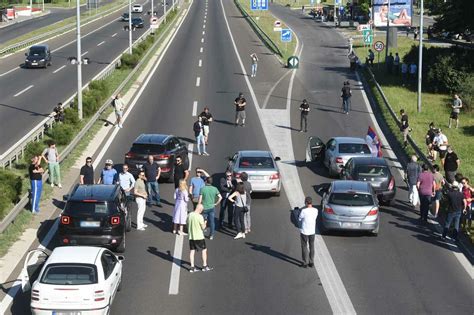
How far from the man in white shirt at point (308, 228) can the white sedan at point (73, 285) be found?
4870 mm

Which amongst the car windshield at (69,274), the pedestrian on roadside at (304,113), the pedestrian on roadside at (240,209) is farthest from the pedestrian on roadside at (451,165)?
the car windshield at (69,274)

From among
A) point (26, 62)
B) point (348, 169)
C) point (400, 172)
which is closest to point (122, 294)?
point (348, 169)

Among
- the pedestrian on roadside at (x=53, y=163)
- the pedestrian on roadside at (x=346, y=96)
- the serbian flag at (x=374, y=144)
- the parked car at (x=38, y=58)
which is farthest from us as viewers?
the parked car at (x=38, y=58)

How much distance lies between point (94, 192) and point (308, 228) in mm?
5127

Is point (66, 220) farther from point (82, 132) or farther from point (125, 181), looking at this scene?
point (82, 132)

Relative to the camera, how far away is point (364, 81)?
50125 millimetres

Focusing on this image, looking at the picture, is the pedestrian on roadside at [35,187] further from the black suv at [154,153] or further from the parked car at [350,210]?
the parked car at [350,210]

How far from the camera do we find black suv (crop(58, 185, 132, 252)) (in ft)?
58.7

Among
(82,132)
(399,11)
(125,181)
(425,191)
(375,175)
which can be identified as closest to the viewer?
(125,181)

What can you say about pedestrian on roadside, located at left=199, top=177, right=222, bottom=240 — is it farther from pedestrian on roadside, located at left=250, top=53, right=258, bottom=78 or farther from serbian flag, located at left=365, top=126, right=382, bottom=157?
pedestrian on roadside, located at left=250, top=53, right=258, bottom=78

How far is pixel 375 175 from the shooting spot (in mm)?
24094

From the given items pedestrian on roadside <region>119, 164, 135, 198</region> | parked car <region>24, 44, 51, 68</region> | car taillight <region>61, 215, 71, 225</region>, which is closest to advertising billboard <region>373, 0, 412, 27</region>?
parked car <region>24, 44, 51, 68</region>

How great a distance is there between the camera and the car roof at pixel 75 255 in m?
14.2

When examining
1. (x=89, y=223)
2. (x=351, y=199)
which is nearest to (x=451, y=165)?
(x=351, y=199)
